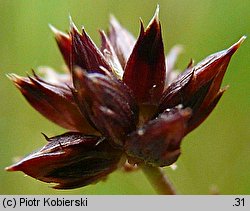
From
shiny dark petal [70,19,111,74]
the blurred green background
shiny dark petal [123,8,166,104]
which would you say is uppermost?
shiny dark petal [70,19,111,74]

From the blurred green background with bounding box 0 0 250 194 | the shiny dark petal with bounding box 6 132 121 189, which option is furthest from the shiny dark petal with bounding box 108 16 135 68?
the blurred green background with bounding box 0 0 250 194

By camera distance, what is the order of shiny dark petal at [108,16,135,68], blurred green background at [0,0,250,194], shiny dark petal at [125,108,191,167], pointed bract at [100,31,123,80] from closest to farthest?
1. shiny dark petal at [125,108,191,167]
2. pointed bract at [100,31,123,80]
3. shiny dark petal at [108,16,135,68]
4. blurred green background at [0,0,250,194]

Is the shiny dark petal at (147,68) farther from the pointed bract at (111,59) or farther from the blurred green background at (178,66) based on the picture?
the blurred green background at (178,66)

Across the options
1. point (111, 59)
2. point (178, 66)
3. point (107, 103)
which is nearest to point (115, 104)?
point (107, 103)

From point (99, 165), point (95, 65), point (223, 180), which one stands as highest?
point (95, 65)

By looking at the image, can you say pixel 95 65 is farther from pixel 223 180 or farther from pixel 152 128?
pixel 223 180

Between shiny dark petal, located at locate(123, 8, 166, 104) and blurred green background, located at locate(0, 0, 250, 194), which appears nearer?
shiny dark petal, located at locate(123, 8, 166, 104)

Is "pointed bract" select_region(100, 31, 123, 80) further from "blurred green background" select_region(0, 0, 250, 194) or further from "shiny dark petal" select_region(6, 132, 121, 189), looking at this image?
"blurred green background" select_region(0, 0, 250, 194)

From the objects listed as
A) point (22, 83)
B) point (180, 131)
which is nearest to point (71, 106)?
point (22, 83)
